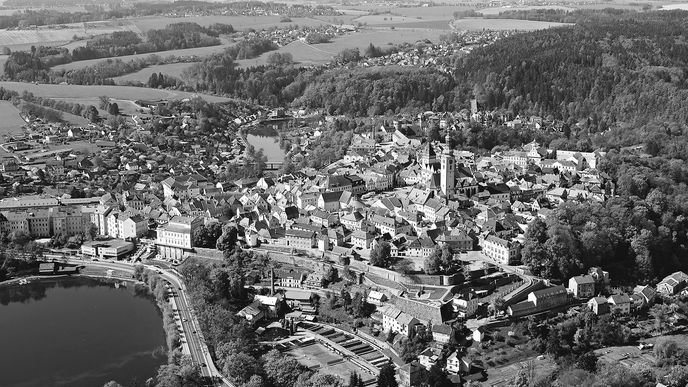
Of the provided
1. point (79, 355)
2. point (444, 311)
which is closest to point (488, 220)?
point (444, 311)

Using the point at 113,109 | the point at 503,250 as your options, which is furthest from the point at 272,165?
the point at 503,250

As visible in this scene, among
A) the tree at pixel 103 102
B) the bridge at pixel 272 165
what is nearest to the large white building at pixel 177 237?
the bridge at pixel 272 165

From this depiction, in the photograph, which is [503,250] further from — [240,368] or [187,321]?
[187,321]

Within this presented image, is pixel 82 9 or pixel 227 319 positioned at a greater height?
pixel 82 9

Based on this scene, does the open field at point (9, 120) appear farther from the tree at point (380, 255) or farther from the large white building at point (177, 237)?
the tree at point (380, 255)

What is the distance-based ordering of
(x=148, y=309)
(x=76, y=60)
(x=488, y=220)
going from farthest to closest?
(x=76, y=60)
(x=488, y=220)
(x=148, y=309)

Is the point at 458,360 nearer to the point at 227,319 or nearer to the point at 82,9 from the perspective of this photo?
the point at 227,319

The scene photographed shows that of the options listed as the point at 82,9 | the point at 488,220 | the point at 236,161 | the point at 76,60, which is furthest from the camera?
the point at 82,9
